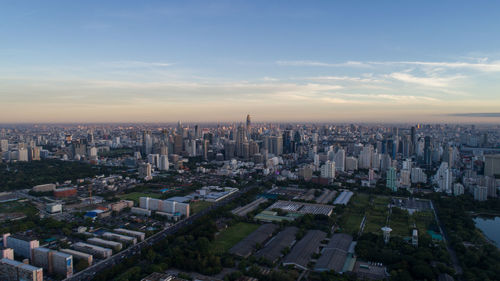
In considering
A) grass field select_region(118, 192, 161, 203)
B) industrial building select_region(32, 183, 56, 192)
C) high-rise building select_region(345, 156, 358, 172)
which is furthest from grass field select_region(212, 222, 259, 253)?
high-rise building select_region(345, 156, 358, 172)

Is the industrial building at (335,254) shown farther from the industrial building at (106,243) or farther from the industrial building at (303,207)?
the industrial building at (106,243)

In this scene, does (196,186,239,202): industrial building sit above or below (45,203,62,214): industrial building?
below

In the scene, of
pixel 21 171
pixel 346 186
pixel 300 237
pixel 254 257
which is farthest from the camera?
pixel 21 171

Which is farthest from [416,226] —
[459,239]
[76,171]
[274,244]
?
[76,171]

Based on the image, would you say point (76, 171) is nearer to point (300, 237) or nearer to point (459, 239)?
point (300, 237)

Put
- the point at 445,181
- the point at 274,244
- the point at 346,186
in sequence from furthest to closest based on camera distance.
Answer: the point at 346,186 < the point at 445,181 < the point at 274,244

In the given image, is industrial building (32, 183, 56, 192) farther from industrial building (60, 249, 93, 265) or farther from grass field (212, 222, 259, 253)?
grass field (212, 222, 259, 253)

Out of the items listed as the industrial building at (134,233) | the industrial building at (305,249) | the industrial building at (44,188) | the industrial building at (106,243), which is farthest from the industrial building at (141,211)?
the industrial building at (44,188)
